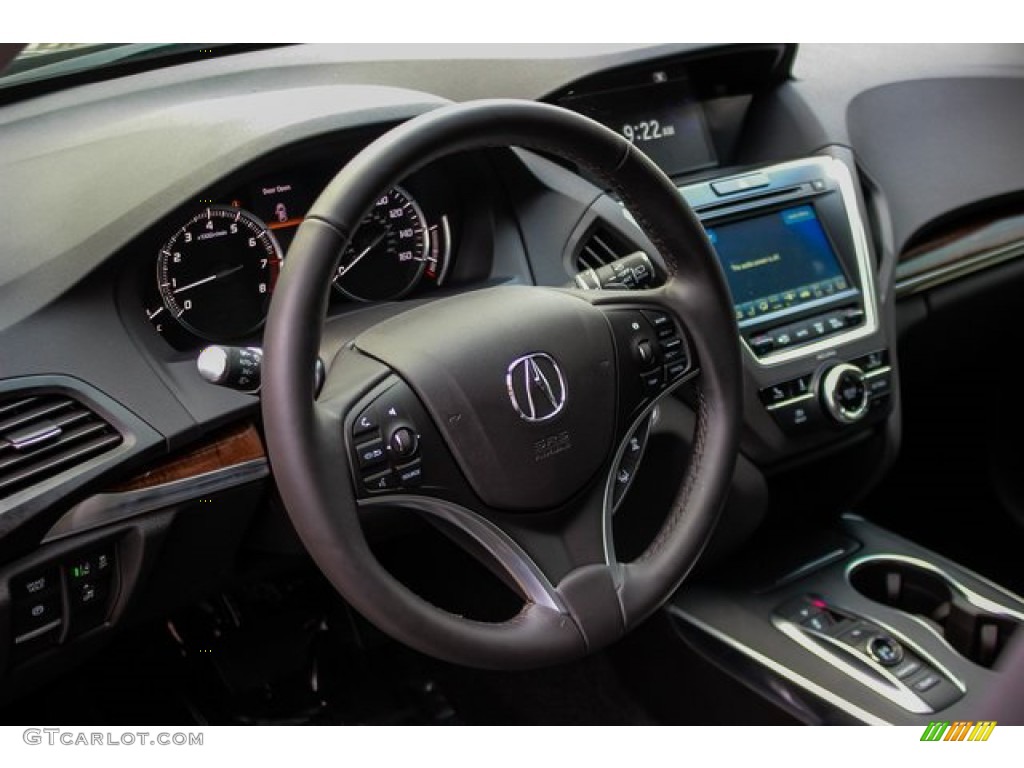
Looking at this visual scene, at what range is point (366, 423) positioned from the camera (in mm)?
1123

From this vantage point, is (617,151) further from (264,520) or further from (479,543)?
(264,520)

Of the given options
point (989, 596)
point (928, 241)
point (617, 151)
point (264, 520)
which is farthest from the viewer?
point (928, 241)

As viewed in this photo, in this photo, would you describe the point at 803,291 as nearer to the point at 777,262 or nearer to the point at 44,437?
the point at 777,262

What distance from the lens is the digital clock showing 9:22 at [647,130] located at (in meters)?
1.76

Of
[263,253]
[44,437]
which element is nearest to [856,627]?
[263,253]

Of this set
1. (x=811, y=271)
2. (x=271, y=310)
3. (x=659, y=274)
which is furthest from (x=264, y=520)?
(x=811, y=271)

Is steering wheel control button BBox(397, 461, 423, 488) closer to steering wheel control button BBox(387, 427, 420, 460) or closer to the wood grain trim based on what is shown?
steering wheel control button BBox(387, 427, 420, 460)

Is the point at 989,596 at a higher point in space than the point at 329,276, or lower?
lower

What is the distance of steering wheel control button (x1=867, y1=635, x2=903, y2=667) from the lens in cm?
155

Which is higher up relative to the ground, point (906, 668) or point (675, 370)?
point (675, 370)

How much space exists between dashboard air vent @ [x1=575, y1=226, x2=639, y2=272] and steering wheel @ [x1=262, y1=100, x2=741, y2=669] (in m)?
0.24

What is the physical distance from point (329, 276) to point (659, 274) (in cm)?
57

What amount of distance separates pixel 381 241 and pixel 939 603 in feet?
2.95

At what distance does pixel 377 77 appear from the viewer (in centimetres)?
152
